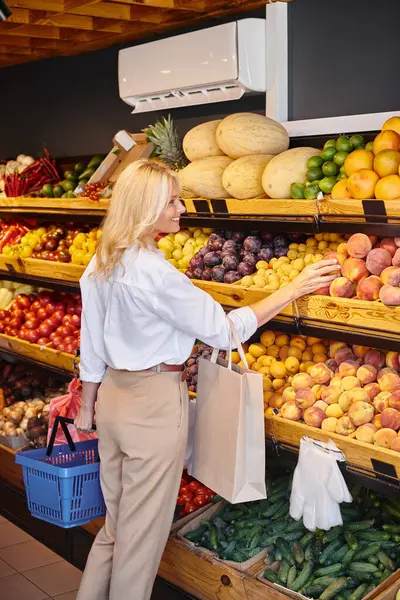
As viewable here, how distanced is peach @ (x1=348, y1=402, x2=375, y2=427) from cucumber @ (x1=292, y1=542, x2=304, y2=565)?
67cm

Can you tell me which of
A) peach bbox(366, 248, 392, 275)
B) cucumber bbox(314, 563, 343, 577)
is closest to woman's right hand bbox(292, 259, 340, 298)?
peach bbox(366, 248, 392, 275)

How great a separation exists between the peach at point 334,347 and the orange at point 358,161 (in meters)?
0.75

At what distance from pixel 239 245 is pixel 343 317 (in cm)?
91

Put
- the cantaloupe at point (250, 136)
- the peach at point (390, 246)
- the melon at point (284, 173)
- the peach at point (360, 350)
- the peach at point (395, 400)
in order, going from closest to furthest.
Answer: the peach at point (395, 400) < the peach at point (390, 246) < the peach at point (360, 350) < the melon at point (284, 173) < the cantaloupe at point (250, 136)

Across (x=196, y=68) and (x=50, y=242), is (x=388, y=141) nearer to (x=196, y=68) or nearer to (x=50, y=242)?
(x=196, y=68)

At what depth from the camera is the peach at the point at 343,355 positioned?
3.49 meters

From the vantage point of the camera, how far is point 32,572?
4.34 metres

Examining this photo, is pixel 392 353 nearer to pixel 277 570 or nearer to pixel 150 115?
pixel 277 570

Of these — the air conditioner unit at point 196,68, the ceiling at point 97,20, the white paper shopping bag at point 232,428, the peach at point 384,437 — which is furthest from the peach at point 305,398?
the ceiling at point 97,20

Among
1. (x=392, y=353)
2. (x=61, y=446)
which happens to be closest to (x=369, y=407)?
(x=392, y=353)

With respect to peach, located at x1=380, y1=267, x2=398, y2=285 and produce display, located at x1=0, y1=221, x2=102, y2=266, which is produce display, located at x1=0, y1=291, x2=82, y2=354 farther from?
peach, located at x1=380, y1=267, x2=398, y2=285

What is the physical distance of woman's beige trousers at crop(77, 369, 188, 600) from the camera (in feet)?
10.5

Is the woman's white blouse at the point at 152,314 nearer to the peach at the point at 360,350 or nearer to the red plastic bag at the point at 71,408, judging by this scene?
the peach at the point at 360,350

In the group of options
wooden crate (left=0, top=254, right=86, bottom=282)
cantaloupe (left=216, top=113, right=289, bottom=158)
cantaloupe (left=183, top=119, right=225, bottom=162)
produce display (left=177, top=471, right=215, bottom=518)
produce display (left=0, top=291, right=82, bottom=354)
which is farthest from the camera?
produce display (left=0, top=291, right=82, bottom=354)
